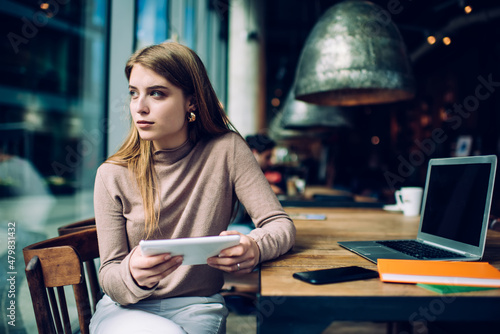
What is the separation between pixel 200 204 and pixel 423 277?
0.71m

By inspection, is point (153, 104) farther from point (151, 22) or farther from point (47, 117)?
point (151, 22)

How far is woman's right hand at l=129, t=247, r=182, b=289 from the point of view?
85 cm

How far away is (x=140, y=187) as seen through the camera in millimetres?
1193

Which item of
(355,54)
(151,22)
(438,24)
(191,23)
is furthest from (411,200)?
(191,23)

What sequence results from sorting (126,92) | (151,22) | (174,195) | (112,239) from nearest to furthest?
(112,239) < (174,195) < (126,92) < (151,22)

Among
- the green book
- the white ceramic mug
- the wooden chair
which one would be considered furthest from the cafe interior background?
the green book

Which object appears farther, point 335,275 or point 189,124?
point 189,124

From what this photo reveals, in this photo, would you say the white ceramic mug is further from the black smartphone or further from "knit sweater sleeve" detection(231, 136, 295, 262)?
the black smartphone

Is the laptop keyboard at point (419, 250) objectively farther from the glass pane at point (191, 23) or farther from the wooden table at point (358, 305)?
the glass pane at point (191, 23)

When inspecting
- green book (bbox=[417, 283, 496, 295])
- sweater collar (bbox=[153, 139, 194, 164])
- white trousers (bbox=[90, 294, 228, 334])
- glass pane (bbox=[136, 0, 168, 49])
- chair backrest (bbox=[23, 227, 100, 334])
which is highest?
glass pane (bbox=[136, 0, 168, 49])

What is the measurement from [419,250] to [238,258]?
63 cm

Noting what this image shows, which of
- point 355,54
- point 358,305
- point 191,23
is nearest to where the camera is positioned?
point 358,305

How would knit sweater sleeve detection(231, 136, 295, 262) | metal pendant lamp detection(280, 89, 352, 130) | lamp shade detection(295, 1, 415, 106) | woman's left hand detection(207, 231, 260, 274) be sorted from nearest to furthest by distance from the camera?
woman's left hand detection(207, 231, 260, 274) → knit sweater sleeve detection(231, 136, 295, 262) → lamp shade detection(295, 1, 415, 106) → metal pendant lamp detection(280, 89, 352, 130)

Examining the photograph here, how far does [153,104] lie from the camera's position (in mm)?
1176
